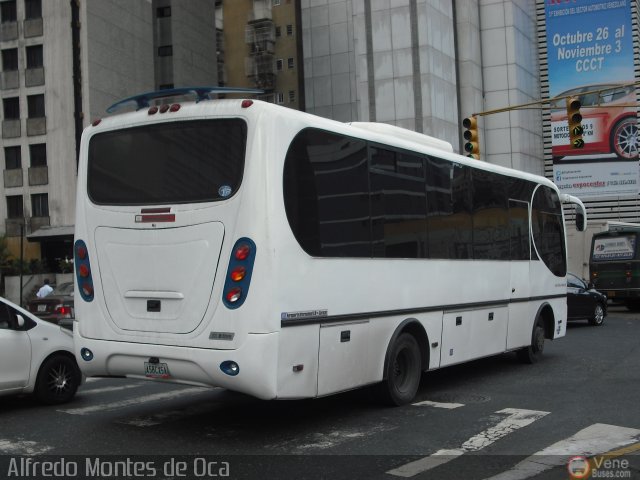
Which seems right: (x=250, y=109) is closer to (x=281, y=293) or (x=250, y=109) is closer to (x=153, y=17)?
(x=281, y=293)

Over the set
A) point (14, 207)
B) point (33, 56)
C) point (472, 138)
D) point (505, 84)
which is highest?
point (33, 56)

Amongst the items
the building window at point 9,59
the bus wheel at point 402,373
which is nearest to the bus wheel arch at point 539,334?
the bus wheel at point 402,373

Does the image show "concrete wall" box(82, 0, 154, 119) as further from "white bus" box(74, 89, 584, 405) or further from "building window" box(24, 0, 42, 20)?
"white bus" box(74, 89, 584, 405)

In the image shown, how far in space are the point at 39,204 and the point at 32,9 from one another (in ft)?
44.6

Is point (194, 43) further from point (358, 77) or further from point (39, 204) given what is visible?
point (358, 77)

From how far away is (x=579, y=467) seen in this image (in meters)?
6.58

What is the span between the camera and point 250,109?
7488 millimetres

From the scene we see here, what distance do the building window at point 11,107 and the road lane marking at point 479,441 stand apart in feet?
170

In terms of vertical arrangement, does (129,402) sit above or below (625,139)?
below

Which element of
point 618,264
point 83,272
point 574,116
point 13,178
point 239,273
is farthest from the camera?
point 13,178

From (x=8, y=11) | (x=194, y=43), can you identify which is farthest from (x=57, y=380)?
(x=194, y=43)

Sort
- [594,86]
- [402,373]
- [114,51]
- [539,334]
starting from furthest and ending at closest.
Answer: [114,51] < [594,86] < [539,334] < [402,373]

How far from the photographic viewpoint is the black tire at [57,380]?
32.0ft

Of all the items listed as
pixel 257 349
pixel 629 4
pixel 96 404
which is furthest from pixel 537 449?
pixel 629 4
